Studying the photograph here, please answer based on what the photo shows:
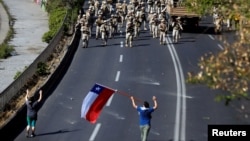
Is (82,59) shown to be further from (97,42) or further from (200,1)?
(200,1)

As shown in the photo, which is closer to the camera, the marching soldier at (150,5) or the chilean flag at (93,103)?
the chilean flag at (93,103)

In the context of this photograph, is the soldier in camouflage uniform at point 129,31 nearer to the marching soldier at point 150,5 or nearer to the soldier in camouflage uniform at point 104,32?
the soldier in camouflage uniform at point 104,32

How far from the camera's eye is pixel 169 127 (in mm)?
23188

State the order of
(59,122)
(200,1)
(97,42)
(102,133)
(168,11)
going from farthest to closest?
(168,11) < (97,42) < (200,1) < (59,122) < (102,133)

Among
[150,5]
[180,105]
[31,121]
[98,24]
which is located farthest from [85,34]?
[31,121]

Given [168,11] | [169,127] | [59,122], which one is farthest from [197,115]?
[168,11]

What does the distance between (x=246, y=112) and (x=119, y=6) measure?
2252 cm

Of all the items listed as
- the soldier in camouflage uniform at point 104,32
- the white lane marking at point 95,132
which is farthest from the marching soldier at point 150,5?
the white lane marking at point 95,132

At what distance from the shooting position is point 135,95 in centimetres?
2794

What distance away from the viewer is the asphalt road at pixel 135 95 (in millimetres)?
22797

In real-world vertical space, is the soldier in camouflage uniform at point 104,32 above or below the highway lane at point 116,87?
above

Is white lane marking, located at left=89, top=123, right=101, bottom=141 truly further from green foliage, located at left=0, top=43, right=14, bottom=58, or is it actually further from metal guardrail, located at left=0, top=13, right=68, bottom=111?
green foliage, located at left=0, top=43, right=14, bottom=58

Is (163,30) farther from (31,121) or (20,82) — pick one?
(31,121)

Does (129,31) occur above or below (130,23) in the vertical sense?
below
